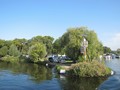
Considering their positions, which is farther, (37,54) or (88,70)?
(37,54)

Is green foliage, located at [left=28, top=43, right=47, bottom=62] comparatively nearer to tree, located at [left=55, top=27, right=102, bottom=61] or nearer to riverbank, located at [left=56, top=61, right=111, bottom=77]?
tree, located at [left=55, top=27, right=102, bottom=61]

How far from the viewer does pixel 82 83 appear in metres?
34.8

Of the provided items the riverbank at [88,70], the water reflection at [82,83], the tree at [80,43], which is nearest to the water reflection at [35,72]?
the riverbank at [88,70]

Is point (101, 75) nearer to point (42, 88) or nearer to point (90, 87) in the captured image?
point (90, 87)

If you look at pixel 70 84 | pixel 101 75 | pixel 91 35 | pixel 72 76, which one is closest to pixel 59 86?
pixel 70 84

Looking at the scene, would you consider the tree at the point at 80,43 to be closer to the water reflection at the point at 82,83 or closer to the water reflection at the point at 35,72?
the water reflection at the point at 35,72

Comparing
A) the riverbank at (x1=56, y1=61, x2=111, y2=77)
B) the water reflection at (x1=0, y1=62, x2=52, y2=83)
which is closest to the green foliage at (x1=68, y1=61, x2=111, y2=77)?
the riverbank at (x1=56, y1=61, x2=111, y2=77)

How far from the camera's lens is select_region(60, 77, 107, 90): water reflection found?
104 feet

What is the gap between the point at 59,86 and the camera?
1283 inches

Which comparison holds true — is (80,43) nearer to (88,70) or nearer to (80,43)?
(80,43)

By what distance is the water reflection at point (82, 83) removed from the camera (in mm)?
31781

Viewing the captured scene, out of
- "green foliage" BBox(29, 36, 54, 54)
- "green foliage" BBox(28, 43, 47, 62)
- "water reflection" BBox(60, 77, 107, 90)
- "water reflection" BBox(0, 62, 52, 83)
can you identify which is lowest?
"water reflection" BBox(60, 77, 107, 90)

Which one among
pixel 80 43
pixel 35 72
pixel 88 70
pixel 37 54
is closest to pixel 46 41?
pixel 37 54

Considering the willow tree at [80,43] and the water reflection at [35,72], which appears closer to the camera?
the water reflection at [35,72]
